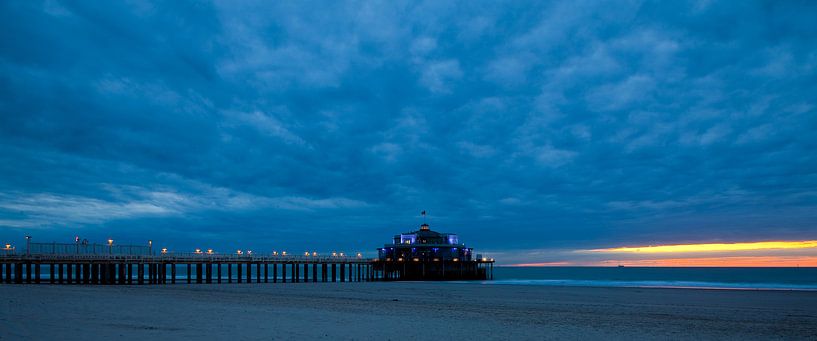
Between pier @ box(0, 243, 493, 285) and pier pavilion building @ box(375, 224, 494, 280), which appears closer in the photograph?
pier @ box(0, 243, 493, 285)

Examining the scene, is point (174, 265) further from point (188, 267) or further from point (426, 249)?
point (426, 249)

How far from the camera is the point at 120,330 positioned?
46.2 ft

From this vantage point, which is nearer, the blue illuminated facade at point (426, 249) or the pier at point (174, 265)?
the pier at point (174, 265)

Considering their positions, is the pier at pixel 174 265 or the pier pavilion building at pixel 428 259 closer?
the pier at pixel 174 265

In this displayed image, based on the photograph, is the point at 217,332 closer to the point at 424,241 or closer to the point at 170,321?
the point at 170,321

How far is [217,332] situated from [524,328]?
30.9 feet

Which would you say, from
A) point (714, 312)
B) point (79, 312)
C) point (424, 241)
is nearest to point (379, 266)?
point (424, 241)

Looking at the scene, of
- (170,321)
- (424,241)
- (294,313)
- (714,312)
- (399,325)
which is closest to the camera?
(170,321)

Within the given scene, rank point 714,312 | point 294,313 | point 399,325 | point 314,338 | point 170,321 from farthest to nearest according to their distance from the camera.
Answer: point 714,312 → point 294,313 → point 399,325 → point 170,321 → point 314,338

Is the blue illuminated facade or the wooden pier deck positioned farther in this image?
the blue illuminated facade

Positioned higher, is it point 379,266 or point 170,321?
point 170,321

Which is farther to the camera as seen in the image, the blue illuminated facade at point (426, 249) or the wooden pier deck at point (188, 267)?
the blue illuminated facade at point (426, 249)

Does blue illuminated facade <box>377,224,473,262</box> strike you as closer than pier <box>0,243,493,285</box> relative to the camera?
No

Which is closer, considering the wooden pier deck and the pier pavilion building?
the wooden pier deck
